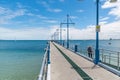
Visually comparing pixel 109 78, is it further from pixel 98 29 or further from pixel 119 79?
pixel 98 29

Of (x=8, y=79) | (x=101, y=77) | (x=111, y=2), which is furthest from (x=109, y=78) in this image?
(x=8, y=79)

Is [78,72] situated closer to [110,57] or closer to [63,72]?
[63,72]

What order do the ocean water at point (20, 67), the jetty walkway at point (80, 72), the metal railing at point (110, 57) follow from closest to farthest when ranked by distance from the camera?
the jetty walkway at point (80, 72) → the metal railing at point (110, 57) → the ocean water at point (20, 67)

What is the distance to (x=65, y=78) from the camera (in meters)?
10.3

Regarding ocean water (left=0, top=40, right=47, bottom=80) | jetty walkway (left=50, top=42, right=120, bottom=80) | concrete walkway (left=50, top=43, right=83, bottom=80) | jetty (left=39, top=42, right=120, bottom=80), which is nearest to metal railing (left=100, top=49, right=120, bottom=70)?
jetty (left=39, top=42, right=120, bottom=80)

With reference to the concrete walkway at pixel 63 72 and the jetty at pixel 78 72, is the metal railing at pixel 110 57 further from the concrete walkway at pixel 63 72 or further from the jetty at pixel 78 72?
the concrete walkway at pixel 63 72

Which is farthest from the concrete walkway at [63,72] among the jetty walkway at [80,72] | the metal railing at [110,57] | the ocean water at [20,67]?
the ocean water at [20,67]

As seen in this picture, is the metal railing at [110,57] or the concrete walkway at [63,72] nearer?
the concrete walkway at [63,72]

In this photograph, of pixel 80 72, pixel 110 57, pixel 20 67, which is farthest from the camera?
pixel 20 67

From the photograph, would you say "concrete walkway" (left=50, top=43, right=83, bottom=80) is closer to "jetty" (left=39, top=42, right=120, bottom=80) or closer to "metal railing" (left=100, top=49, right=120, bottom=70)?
"jetty" (left=39, top=42, right=120, bottom=80)

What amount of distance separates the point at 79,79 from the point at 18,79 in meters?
16.2

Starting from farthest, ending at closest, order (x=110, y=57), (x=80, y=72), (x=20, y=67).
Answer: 1. (x=20, y=67)
2. (x=110, y=57)
3. (x=80, y=72)

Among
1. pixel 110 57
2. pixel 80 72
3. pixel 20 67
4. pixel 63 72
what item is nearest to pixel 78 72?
pixel 80 72

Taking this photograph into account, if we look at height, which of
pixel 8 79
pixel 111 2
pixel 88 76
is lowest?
pixel 8 79
